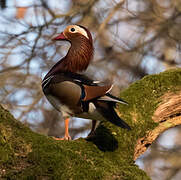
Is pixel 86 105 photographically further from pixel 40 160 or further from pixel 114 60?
pixel 114 60

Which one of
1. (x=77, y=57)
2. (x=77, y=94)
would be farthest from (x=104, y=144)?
(x=77, y=57)

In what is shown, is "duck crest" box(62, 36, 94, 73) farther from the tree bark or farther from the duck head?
the tree bark

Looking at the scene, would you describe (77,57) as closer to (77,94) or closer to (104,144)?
(77,94)

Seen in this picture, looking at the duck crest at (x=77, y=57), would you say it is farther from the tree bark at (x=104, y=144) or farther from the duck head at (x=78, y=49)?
the tree bark at (x=104, y=144)

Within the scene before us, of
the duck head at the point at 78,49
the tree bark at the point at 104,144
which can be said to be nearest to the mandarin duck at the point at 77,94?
the duck head at the point at 78,49

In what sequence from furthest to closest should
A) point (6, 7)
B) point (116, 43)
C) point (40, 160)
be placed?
point (116, 43)
point (6, 7)
point (40, 160)

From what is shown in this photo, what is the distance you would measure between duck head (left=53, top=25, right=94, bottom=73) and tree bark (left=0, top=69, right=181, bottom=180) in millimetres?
453

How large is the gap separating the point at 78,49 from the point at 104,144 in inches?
38.2

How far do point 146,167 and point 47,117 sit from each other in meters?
2.60

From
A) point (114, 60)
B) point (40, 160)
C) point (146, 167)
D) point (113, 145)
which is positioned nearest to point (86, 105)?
point (113, 145)

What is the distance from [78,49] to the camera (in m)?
2.92

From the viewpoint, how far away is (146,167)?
6.94 meters

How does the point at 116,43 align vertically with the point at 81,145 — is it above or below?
below

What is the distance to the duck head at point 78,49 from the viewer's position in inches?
113
